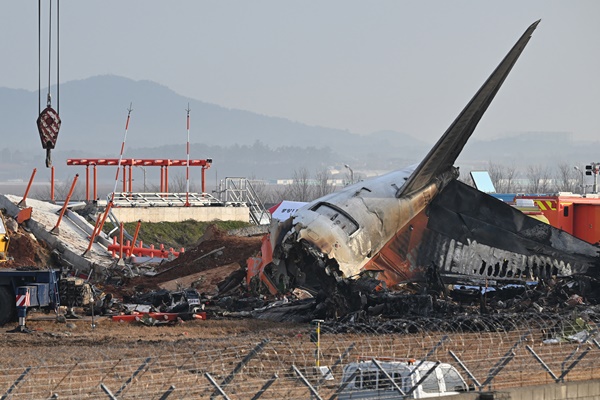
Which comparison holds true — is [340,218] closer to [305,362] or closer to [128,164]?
[305,362]

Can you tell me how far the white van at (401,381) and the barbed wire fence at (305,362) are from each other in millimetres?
185

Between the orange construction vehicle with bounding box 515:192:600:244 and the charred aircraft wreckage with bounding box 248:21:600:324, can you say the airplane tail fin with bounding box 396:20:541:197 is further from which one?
the orange construction vehicle with bounding box 515:192:600:244

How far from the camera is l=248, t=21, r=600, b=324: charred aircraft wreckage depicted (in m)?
30.4

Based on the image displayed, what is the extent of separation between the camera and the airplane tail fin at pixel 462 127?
104 ft

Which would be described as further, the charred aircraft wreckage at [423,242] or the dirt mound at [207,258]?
the dirt mound at [207,258]

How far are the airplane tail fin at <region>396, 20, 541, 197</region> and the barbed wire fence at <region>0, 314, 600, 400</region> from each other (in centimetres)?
770

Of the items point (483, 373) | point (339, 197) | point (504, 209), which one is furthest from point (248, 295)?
point (483, 373)

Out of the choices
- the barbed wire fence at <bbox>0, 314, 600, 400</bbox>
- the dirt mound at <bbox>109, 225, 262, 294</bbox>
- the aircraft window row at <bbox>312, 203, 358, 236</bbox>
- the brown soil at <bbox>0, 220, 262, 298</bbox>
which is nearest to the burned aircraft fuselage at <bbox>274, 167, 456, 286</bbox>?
the aircraft window row at <bbox>312, 203, 358, 236</bbox>

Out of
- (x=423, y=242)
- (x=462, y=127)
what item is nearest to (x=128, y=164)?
(x=423, y=242)

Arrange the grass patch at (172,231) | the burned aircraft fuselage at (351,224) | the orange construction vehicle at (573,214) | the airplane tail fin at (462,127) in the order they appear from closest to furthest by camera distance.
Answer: the burned aircraft fuselage at (351,224)
the airplane tail fin at (462,127)
the orange construction vehicle at (573,214)
the grass patch at (172,231)

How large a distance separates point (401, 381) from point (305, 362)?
3224 mm

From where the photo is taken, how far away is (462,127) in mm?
31812

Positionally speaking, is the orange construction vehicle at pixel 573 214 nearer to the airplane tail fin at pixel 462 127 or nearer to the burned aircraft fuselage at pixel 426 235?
the burned aircraft fuselage at pixel 426 235

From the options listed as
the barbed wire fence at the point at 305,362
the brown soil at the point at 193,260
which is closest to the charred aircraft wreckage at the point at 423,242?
the barbed wire fence at the point at 305,362
